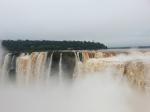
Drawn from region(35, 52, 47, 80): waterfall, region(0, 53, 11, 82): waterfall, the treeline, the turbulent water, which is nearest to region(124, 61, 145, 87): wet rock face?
the turbulent water

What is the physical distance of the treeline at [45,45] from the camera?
2.10 m

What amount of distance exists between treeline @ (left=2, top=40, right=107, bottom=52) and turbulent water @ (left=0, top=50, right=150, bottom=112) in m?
0.03

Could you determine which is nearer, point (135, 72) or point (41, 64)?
point (135, 72)

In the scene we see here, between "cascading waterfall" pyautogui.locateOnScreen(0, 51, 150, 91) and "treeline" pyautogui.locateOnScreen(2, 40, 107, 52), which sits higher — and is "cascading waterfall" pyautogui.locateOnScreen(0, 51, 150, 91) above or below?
below

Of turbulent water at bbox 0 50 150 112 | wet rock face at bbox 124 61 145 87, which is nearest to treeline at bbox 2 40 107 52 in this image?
turbulent water at bbox 0 50 150 112

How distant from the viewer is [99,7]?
2.11 metres

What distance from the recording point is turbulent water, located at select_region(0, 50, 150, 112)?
78.0 inches

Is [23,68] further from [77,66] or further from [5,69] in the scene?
[77,66]

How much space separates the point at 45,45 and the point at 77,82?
0.29m

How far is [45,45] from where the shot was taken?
2.11 metres

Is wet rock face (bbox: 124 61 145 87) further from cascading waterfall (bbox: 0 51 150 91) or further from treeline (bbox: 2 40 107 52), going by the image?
treeline (bbox: 2 40 107 52)

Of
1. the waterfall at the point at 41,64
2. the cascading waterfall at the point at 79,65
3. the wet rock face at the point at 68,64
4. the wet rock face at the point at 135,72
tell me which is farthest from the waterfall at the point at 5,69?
the wet rock face at the point at 135,72

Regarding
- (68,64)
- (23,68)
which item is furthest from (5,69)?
(68,64)

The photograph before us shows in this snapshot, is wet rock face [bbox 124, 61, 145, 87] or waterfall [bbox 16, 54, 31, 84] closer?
wet rock face [bbox 124, 61, 145, 87]
